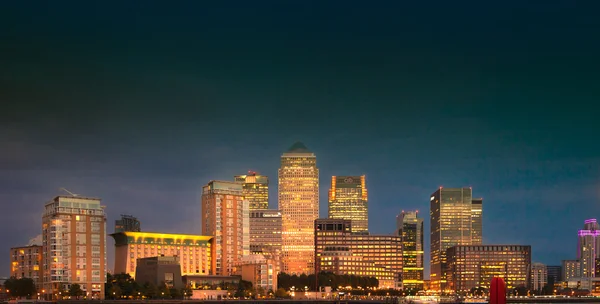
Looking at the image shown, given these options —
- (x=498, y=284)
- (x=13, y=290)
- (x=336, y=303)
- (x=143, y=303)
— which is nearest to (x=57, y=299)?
Answer: (x=13, y=290)

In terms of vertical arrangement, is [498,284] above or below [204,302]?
above

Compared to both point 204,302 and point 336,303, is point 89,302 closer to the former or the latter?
point 204,302

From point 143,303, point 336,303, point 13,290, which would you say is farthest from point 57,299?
point 336,303

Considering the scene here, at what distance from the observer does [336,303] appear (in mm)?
189500

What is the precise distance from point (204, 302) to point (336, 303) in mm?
32522

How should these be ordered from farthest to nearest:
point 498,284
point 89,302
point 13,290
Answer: point 13,290 → point 89,302 → point 498,284

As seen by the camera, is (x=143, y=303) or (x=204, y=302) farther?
(x=204, y=302)

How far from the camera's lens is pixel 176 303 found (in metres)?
193

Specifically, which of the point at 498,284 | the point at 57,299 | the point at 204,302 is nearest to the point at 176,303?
the point at 204,302

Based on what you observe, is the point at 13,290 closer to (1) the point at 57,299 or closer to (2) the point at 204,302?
(1) the point at 57,299

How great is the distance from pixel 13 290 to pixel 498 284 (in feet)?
599

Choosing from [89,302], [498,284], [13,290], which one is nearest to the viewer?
[498,284]

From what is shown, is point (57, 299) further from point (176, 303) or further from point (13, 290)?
point (176, 303)

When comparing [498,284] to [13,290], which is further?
[13,290]
